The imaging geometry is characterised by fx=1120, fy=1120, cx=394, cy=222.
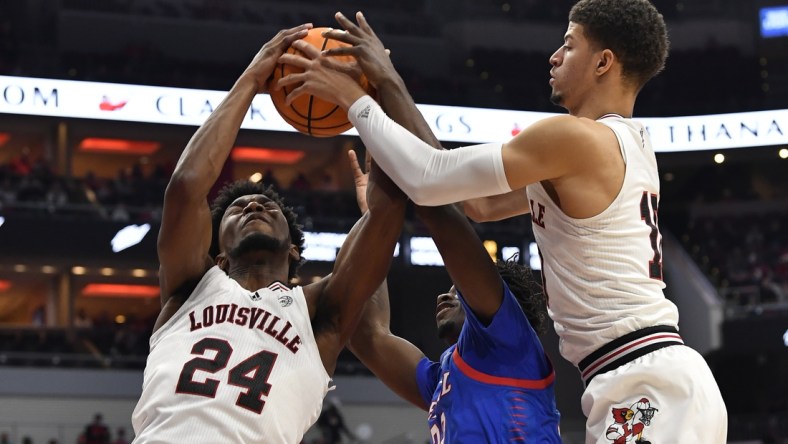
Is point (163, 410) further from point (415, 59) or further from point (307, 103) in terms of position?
point (415, 59)

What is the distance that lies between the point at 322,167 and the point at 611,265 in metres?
25.5

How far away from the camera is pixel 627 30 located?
381 centimetres

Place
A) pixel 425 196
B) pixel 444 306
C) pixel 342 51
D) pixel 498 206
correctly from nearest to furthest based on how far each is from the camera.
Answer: pixel 425 196 → pixel 342 51 → pixel 498 206 → pixel 444 306

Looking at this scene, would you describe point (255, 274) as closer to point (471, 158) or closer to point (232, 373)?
point (232, 373)

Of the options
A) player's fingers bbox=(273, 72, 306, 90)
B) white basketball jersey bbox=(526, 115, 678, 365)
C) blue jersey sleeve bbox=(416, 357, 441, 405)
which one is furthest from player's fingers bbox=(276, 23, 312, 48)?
blue jersey sleeve bbox=(416, 357, 441, 405)

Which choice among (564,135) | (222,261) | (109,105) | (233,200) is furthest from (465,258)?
(109,105)

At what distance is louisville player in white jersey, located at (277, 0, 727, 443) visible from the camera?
3523mm

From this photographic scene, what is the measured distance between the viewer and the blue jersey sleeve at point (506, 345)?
4160mm

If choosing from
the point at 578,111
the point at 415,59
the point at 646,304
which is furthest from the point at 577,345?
the point at 415,59

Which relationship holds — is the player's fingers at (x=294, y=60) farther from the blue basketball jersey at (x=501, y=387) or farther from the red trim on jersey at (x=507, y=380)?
the red trim on jersey at (x=507, y=380)

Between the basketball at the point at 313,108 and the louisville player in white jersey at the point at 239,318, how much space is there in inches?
2.4

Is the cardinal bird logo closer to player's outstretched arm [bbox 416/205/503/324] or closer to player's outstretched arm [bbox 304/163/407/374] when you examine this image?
player's outstretched arm [bbox 304/163/407/374]

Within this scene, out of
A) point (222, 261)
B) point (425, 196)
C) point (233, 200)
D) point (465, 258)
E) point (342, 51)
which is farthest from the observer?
point (233, 200)

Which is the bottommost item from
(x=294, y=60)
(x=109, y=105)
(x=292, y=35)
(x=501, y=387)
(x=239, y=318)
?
(x=501, y=387)
